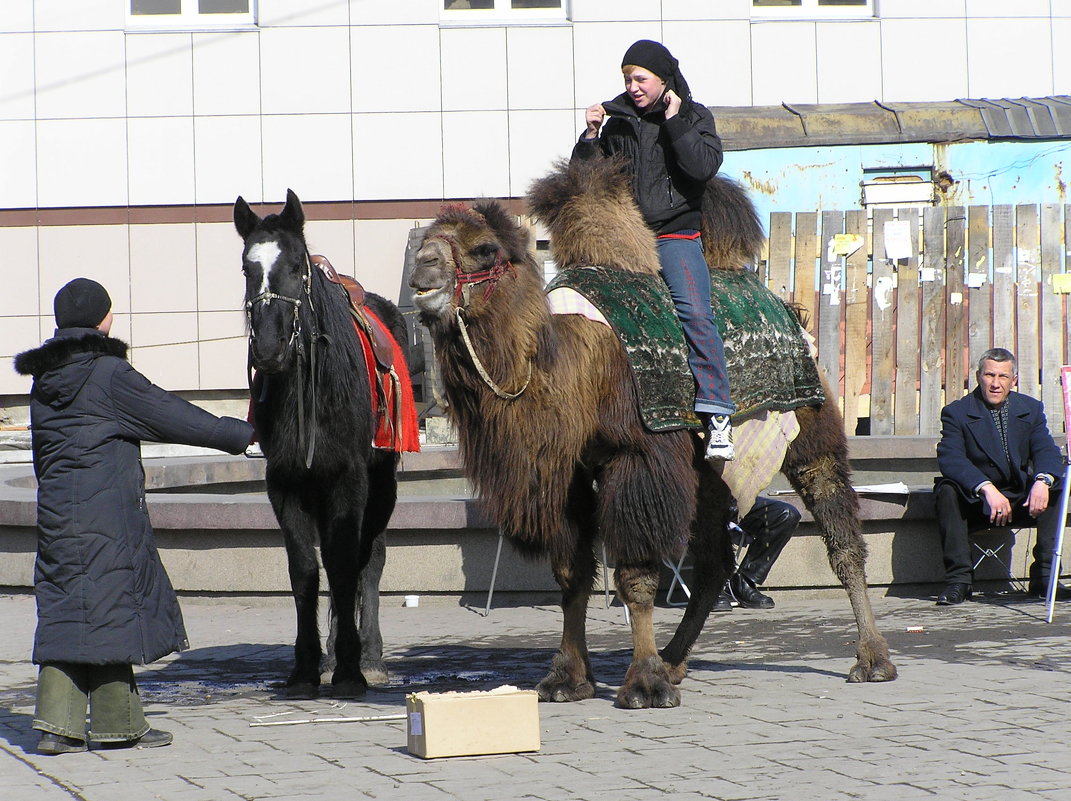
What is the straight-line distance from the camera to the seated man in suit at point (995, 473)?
10.1 metres

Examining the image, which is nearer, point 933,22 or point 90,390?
point 90,390

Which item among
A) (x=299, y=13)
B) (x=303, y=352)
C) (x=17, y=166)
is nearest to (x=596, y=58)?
(x=299, y=13)

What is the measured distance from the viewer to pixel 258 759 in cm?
589

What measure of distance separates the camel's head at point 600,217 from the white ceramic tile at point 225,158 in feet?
36.3

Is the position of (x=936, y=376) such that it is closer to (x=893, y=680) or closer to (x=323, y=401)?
(x=893, y=680)

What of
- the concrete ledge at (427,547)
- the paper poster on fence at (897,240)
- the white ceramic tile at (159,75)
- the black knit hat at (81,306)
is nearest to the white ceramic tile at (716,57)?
the paper poster on fence at (897,240)

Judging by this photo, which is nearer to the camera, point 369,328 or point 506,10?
point 369,328

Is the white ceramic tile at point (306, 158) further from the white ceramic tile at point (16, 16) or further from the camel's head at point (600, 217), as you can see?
the camel's head at point (600, 217)

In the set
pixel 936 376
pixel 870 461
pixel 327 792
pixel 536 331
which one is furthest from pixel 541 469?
pixel 936 376

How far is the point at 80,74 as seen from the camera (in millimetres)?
17641

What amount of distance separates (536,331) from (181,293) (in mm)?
11855

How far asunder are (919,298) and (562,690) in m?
8.61

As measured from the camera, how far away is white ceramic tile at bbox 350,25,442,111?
1772 cm

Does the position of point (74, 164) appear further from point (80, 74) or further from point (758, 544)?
point (758, 544)
